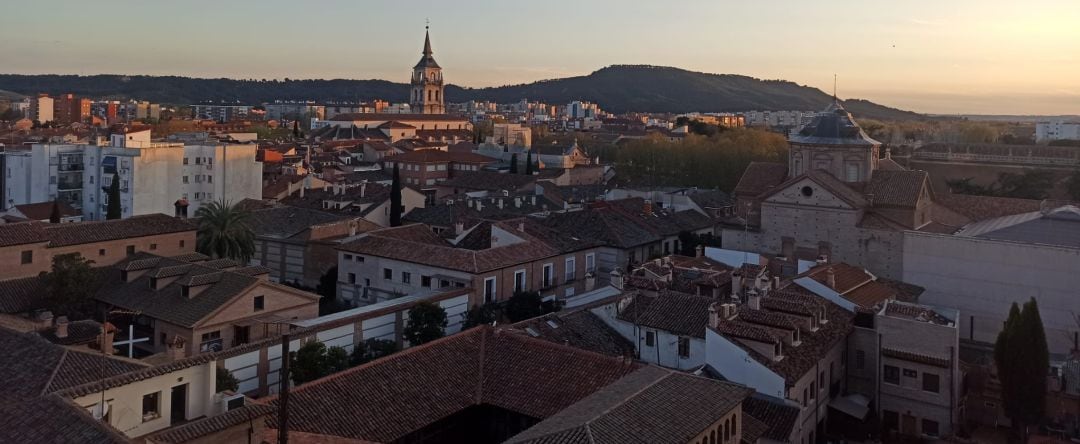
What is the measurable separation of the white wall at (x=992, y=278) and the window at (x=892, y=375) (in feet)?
26.0

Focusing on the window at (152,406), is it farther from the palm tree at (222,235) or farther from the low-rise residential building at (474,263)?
the palm tree at (222,235)

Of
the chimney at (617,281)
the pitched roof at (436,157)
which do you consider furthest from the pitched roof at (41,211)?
the chimney at (617,281)

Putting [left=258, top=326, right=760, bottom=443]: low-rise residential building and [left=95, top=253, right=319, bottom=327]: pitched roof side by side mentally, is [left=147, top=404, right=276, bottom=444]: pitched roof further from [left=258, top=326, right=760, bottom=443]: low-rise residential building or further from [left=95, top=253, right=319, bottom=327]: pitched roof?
[left=95, top=253, right=319, bottom=327]: pitched roof

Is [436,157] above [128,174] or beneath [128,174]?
above

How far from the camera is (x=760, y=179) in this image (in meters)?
37.8

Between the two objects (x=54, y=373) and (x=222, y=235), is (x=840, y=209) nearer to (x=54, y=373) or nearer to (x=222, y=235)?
(x=222, y=235)

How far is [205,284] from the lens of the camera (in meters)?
22.2

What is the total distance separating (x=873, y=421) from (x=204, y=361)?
14.3 metres

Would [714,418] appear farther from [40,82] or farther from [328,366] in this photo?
[40,82]

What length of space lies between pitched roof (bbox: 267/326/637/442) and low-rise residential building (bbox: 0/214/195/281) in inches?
598

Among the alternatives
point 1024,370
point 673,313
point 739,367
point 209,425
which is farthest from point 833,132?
point 209,425

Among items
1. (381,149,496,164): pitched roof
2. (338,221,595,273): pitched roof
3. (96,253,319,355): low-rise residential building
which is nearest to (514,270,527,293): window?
(338,221,595,273): pitched roof

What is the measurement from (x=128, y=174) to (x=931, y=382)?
34.8 meters

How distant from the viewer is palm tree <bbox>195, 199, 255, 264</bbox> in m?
29.8
